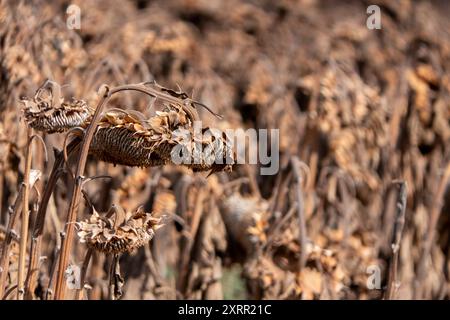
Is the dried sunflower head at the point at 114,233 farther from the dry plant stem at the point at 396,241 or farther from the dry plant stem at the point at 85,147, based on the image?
the dry plant stem at the point at 396,241

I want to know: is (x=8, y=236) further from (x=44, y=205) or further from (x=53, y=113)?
(x=53, y=113)

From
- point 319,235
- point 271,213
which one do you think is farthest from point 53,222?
point 319,235

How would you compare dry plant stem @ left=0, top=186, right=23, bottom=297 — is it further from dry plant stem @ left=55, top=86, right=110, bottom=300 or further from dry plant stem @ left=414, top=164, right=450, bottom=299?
dry plant stem @ left=414, top=164, right=450, bottom=299

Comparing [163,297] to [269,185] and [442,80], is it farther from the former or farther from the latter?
[442,80]

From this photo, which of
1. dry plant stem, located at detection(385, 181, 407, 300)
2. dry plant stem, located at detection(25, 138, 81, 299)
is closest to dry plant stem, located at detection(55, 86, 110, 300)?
dry plant stem, located at detection(25, 138, 81, 299)

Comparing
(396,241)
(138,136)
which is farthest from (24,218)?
(396,241)
